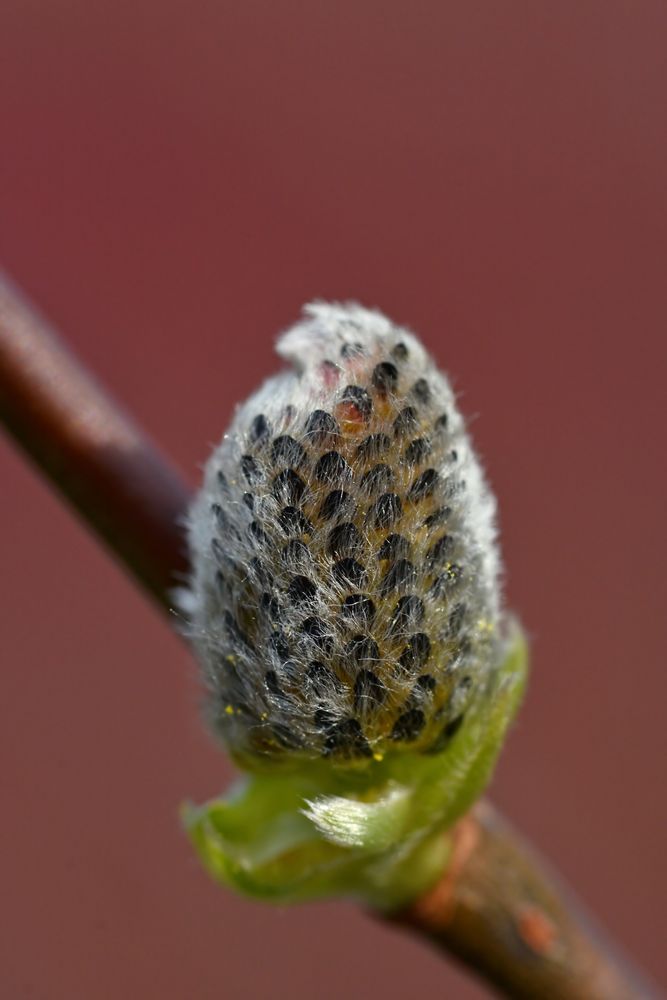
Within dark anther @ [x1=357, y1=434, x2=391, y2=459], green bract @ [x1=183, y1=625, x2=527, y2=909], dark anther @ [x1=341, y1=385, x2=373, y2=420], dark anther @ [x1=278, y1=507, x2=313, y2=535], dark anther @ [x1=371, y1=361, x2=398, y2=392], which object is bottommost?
green bract @ [x1=183, y1=625, x2=527, y2=909]

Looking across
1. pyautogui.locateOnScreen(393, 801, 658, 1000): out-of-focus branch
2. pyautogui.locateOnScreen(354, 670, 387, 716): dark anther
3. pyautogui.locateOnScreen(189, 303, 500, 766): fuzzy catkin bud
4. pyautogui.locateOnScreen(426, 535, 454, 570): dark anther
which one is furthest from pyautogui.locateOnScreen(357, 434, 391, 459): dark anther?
pyautogui.locateOnScreen(393, 801, 658, 1000): out-of-focus branch

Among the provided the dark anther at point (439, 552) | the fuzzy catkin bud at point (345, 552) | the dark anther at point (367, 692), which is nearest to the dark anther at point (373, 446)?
the fuzzy catkin bud at point (345, 552)

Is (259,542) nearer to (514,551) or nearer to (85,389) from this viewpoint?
(85,389)

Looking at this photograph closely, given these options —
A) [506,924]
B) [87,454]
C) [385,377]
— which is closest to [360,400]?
[385,377]

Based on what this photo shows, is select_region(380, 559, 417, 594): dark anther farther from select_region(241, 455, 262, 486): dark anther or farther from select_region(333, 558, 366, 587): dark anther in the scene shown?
select_region(241, 455, 262, 486): dark anther

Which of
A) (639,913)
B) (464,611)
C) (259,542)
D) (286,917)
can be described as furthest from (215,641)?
(639,913)

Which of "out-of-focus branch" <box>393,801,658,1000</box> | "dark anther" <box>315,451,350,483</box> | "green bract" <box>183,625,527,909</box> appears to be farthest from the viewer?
"out-of-focus branch" <box>393,801,658,1000</box>

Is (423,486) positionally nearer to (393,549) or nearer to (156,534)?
(393,549)
